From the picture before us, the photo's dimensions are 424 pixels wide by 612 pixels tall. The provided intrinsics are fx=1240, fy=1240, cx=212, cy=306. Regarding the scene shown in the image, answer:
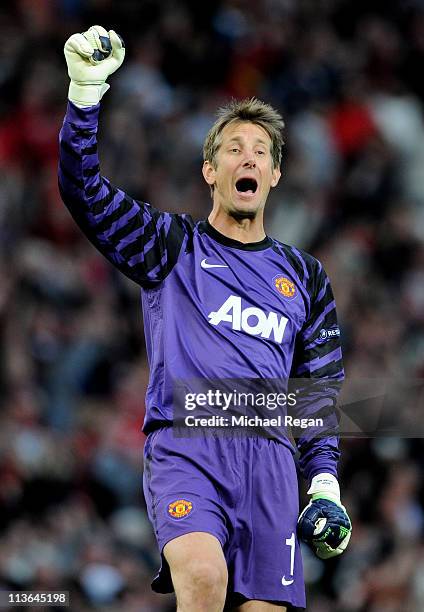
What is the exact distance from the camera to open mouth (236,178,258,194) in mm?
5398

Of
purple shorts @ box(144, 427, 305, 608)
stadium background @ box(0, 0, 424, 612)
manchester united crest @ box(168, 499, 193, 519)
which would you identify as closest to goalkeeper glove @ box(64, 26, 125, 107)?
purple shorts @ box(144, 427, 305, 608)

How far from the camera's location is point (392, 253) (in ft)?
35.4

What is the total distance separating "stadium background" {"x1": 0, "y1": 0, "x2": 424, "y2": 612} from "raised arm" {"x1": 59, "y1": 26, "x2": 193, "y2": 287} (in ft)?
12.7

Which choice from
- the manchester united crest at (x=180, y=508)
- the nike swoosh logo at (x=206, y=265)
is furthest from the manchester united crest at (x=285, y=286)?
the manchester united crest at (x=180, y=508)

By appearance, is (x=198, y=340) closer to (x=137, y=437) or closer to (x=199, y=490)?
(x=199, y=490)

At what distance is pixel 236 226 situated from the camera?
548 cm

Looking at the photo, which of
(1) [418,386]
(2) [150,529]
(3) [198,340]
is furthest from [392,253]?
(3) [198,340]

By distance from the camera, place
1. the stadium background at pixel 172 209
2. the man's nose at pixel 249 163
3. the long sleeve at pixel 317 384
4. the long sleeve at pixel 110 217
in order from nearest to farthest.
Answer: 1. the long sleeve at pixel 110 217
2. the man's nose at pixel 249 163
3. the long sleeve at pixel 317 384
4. the stadium background at pixel 172 209

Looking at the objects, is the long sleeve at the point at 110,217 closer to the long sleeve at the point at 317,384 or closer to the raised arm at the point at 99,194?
the raised arm at the point at 99,194

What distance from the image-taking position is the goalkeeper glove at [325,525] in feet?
16.6

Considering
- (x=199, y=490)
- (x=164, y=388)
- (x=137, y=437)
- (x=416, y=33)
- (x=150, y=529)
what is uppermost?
(x=416, y=33)

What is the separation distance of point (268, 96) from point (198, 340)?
655cm

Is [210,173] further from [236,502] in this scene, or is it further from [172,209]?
[172,209]

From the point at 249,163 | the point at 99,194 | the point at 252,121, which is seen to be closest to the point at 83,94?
the point at 99,194
